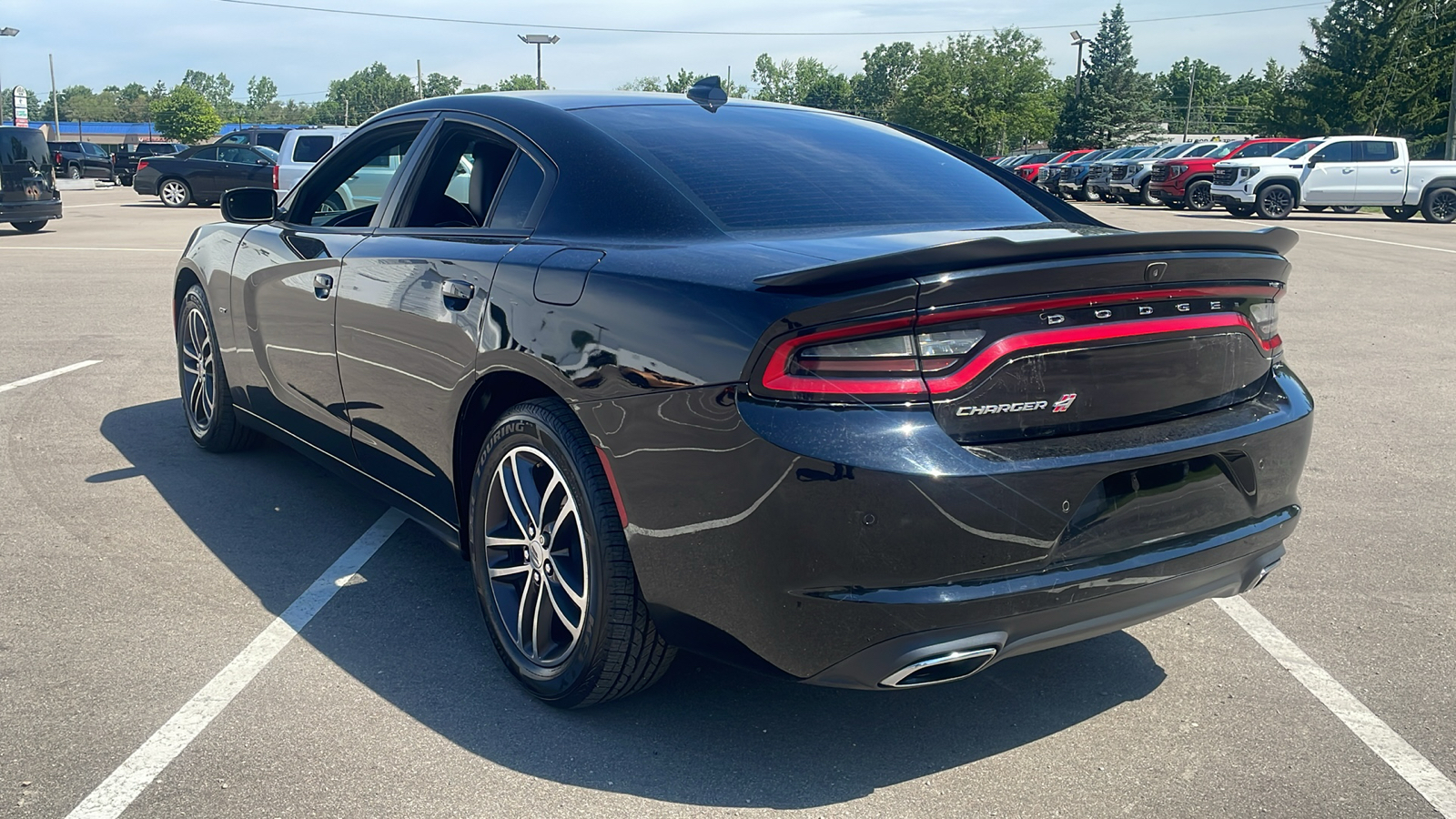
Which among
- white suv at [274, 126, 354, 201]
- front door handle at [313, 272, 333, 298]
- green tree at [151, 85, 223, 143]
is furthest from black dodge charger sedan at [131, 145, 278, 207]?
green tree at [151, 85, 223, 143]

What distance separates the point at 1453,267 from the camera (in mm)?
15695

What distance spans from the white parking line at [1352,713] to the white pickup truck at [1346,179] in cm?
2645

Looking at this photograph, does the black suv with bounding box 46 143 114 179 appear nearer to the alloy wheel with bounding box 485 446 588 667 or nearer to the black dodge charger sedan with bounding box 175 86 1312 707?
the black dodge charger sedan with bounding box 175 86 1312 707

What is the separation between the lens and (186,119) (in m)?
116

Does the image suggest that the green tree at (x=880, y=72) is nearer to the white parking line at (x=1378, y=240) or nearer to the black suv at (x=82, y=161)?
the black suv at (x=82, y=161)

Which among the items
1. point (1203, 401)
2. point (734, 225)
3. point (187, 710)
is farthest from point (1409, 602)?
point (187, 710)

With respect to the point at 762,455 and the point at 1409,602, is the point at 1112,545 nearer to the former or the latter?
the point at 762,455

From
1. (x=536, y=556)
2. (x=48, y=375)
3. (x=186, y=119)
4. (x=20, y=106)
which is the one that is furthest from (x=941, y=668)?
(x=186, y=119)

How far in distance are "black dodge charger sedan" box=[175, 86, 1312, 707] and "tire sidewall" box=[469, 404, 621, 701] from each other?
11mm

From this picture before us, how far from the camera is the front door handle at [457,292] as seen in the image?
3.26 metres

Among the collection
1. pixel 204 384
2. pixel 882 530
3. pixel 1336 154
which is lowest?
pixel 204 384

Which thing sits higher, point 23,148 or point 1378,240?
point 23,148

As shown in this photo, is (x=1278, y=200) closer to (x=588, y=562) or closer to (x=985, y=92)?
(x=588, y=562)

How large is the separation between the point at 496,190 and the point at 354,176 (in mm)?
1365
